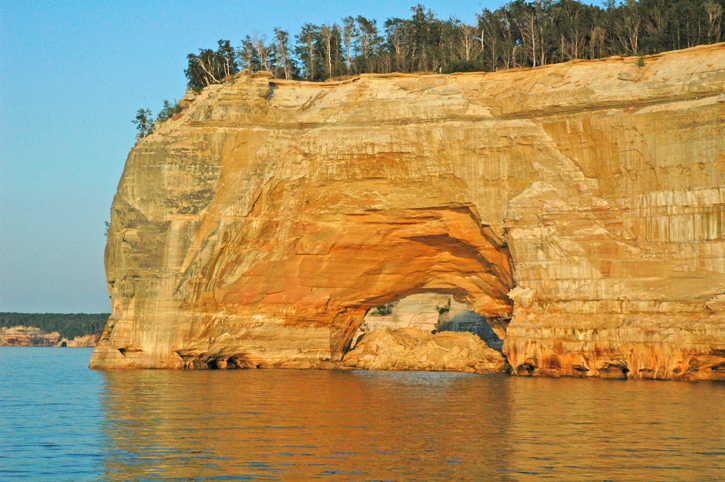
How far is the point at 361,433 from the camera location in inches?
621

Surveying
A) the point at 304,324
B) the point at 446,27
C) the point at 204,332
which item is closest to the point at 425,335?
the point at 304,324

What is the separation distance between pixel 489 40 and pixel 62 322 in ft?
407

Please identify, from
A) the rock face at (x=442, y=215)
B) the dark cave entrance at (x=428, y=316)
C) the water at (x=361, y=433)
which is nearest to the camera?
the water at (x=361, y=433)

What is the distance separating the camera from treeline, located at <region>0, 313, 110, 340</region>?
138375 millimetres

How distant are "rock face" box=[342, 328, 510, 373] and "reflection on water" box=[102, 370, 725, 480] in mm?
16051

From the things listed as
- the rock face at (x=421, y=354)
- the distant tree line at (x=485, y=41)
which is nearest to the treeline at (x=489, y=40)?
the distant tree line at (x=485, y=41)

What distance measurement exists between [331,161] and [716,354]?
18.0 m

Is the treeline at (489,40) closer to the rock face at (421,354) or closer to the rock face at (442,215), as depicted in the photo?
the rock face at (442,215)

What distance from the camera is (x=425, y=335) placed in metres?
48.2

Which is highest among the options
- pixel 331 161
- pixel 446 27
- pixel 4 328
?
pixel 446 27

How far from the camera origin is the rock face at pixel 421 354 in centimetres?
4325

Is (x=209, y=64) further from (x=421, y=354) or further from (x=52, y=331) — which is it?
(x=52, y=331)

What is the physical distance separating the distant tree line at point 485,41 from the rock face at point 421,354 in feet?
52.7

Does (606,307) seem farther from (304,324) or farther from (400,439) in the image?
(400,439)
